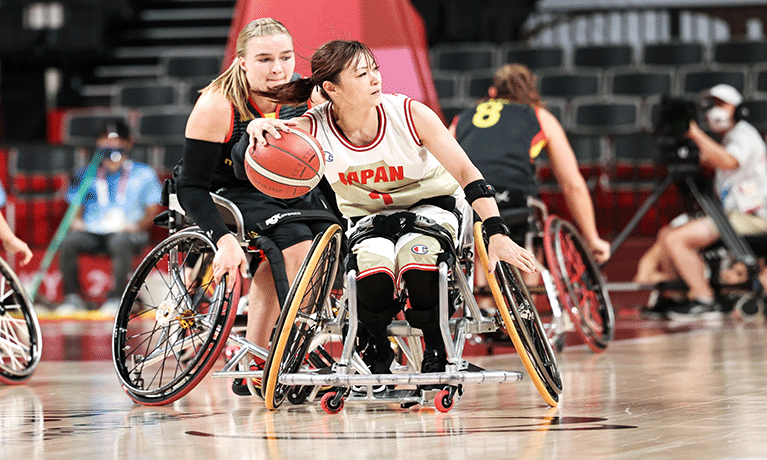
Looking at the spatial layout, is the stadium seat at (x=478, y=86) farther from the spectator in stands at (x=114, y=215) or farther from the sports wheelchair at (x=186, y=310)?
the sports wheelchair at (x=186, y=310)

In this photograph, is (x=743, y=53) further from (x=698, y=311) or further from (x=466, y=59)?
(x=698, y=311)

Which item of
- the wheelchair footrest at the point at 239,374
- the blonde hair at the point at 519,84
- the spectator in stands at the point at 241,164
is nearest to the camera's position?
the wheelchair footrest at the point at 239,374

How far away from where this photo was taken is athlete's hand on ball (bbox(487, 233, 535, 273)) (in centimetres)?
317

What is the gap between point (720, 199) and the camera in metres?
7.57

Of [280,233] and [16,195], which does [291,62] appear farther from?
[16,195]

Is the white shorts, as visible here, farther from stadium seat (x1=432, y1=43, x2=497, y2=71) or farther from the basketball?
stadium seat (x1=432, y1=43, x2=497, y2=71)

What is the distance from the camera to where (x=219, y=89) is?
387cm

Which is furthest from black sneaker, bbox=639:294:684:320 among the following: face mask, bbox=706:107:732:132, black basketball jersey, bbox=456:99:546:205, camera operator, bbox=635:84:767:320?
black basketball jersey, bbox=456:99:546:205

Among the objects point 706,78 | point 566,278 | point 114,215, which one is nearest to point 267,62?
point 566,278

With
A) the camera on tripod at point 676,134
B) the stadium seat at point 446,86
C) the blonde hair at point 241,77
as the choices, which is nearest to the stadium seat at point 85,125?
the stadium seat at point 446,86

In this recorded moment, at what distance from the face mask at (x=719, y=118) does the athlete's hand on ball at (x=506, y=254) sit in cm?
489

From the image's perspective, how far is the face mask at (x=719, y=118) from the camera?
299 inches

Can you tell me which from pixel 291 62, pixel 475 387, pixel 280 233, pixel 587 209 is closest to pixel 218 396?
pixel 280 233

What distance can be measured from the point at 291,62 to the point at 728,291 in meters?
4.71
